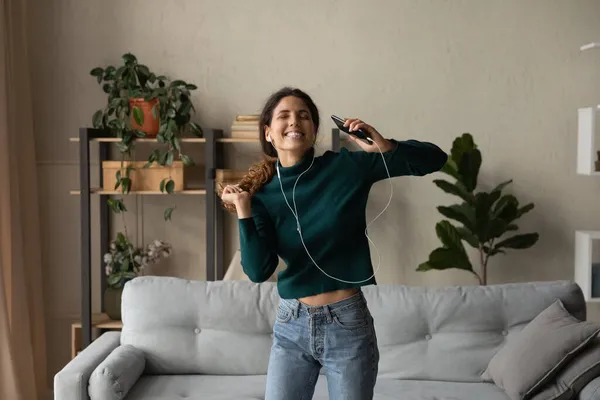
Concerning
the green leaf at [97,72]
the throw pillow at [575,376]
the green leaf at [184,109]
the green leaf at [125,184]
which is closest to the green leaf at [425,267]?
the throw pillow at [575,376]

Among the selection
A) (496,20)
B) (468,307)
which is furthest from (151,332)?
(496,20)

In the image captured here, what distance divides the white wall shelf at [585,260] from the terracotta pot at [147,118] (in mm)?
2163

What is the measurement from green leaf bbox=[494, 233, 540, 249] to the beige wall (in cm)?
28

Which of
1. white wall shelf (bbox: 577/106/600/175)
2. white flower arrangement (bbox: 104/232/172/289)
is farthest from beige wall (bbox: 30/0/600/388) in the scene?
white flower arrangement (bbox: 104/232/172/289)

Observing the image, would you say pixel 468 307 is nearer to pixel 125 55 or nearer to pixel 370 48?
pixel 370 48

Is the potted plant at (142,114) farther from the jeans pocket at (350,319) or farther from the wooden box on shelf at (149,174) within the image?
the jeans pocket at (350,319)

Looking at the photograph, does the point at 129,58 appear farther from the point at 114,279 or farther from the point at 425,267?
the point at 425,267

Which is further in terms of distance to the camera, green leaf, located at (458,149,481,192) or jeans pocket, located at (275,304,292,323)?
green leaf, located at (458,149,481,192)

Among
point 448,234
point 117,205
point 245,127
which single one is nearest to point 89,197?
point 117,205

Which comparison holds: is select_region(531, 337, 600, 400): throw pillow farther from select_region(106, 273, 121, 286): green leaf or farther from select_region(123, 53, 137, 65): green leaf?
select_region(123, 53, 137, 65): green leaf

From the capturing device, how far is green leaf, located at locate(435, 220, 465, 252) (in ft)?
12.8

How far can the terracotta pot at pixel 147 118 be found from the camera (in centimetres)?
385

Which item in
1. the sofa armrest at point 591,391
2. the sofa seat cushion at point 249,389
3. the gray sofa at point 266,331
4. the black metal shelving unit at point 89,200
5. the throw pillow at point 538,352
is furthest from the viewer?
the black metal shelving unit at point 89,200

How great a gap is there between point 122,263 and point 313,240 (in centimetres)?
232
